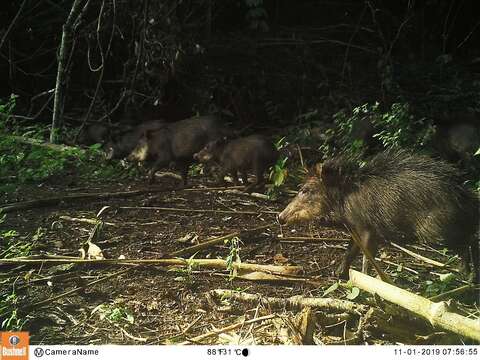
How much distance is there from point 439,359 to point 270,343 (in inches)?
36.5

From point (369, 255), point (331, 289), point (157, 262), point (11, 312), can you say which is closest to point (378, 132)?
point (369, 255)

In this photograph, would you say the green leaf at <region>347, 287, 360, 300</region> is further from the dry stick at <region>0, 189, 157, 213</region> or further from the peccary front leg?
the dry stick at <region>0, 189, 157, 213</region>

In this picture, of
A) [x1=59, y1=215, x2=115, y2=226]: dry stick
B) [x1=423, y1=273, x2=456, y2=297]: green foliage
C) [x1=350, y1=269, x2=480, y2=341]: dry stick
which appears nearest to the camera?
[x1=350, y1=269, x2=480, y2=341]: dry stick

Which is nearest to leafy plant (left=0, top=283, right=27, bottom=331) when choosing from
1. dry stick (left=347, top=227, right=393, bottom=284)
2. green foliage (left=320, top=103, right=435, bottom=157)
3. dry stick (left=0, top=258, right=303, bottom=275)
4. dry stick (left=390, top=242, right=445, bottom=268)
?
dry stick (left=0, top=258, right=303, bottom=275)

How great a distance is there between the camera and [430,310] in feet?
11.6

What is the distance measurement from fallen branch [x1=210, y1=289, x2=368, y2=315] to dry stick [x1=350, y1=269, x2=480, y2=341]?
172 mm

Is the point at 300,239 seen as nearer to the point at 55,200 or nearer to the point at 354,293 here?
the point at 354,293

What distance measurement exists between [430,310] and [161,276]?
1.83m

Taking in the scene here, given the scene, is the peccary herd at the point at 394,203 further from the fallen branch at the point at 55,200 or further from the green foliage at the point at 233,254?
the fallen branch at the point at 55,200

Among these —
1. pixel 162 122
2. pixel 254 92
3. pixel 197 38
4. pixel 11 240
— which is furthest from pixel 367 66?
pixel 11 240

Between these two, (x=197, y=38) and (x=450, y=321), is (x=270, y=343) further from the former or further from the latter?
(x=197, y=38)

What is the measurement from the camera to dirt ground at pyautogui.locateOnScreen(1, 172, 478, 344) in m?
3.81

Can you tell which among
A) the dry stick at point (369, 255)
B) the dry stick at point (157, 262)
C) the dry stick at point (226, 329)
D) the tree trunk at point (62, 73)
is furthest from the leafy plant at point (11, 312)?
A: the tree trunk at point (62, 73)

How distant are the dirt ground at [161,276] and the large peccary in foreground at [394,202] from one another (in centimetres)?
23
